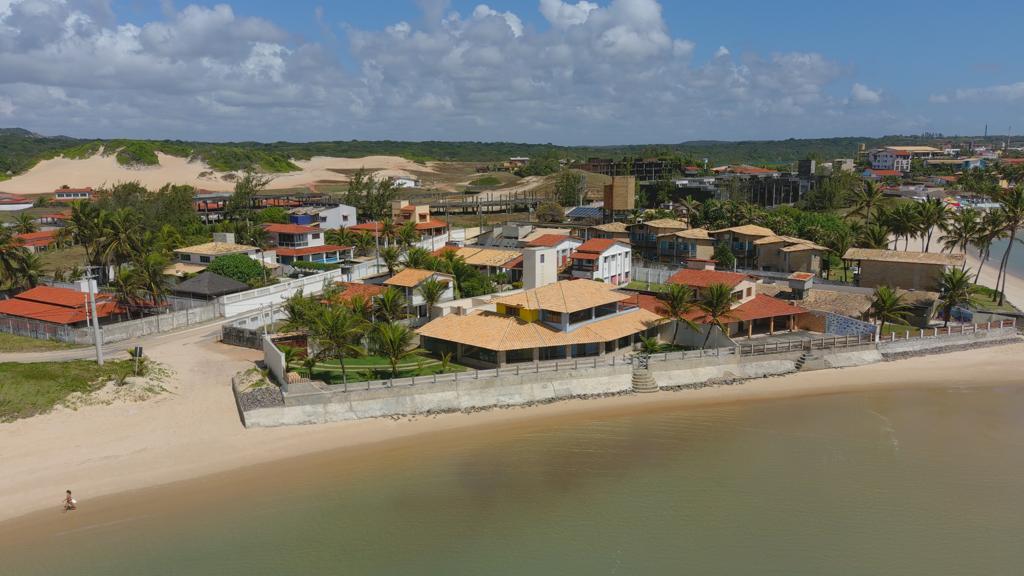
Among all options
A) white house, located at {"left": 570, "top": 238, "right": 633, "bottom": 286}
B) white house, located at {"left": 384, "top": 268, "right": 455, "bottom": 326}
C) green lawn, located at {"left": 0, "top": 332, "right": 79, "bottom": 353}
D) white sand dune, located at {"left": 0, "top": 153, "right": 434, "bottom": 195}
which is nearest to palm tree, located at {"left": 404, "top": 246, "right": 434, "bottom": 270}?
white house, located at {"left": 384, "top": 268, "right": 455, "bottom": 326}

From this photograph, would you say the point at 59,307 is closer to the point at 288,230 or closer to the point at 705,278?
the point at 288,230

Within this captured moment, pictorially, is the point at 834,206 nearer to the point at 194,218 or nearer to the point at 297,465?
the point at 194,218

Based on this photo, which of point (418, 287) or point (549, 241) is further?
point (549, 241)

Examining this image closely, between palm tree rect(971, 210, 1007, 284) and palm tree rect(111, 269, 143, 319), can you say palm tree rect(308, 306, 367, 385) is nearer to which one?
palm tree rect(111, 269, 143, 319)

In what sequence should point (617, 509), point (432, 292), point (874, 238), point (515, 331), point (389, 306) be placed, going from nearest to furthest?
point (617, 509) → point (515, 331) → point (389, 306) → point (432, 292) → point (874, 238)

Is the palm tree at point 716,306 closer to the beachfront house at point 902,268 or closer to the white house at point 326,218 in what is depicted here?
the beachfront house at point 902,268

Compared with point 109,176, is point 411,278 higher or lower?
lower

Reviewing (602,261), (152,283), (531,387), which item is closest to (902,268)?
(602,261)
